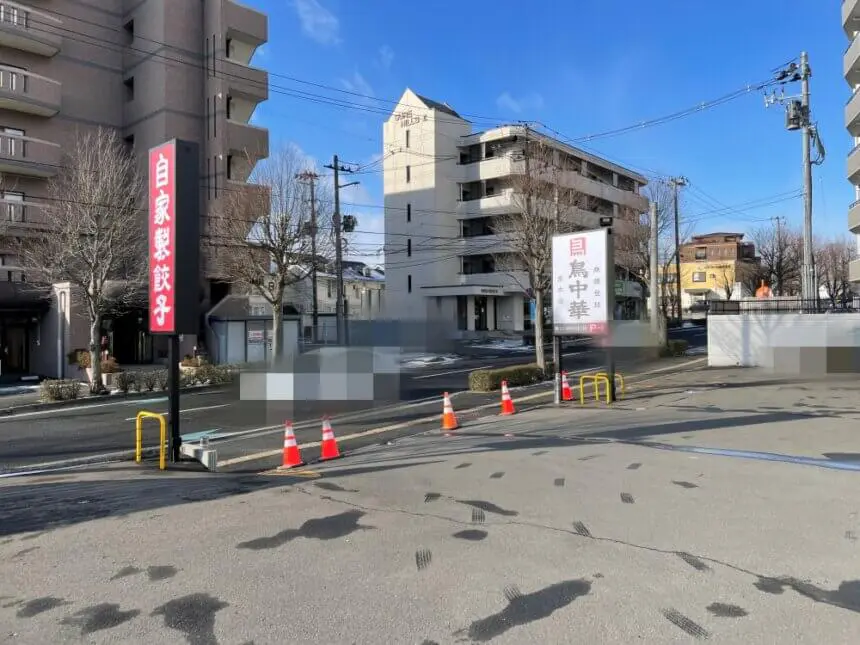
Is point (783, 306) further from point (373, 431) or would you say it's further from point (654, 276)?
point (373, 431)

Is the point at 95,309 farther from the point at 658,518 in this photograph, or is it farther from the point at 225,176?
the point at 658,518

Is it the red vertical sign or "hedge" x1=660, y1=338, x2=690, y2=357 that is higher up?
the red vertical sign

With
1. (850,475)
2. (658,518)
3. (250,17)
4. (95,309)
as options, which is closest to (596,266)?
(850,475)

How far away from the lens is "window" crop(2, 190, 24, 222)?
2366 cm

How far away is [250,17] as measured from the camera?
2911 cm

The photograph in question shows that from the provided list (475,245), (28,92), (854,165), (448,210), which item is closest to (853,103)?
(854,165)

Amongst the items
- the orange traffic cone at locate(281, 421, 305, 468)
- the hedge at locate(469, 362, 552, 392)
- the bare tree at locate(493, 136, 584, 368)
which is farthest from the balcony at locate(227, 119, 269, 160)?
the orange traffic cone at locate(281, 421, 305, 468)

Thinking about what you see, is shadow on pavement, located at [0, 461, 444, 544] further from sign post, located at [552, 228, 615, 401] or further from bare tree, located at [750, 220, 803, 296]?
Result: bare tree, located at [750, 220, 803, 296]

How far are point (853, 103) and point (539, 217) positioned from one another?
61.3ft

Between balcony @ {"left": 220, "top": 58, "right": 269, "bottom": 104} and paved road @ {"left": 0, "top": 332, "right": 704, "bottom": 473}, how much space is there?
16.8m

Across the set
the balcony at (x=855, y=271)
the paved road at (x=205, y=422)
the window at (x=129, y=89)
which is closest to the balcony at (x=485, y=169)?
the balcony at (x=855, y=271)

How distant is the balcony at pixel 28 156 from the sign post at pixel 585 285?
22.4 metres

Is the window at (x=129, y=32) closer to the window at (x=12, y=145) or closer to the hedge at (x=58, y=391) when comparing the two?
the window at (x=12, y=145)

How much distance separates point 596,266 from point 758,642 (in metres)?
11.1
